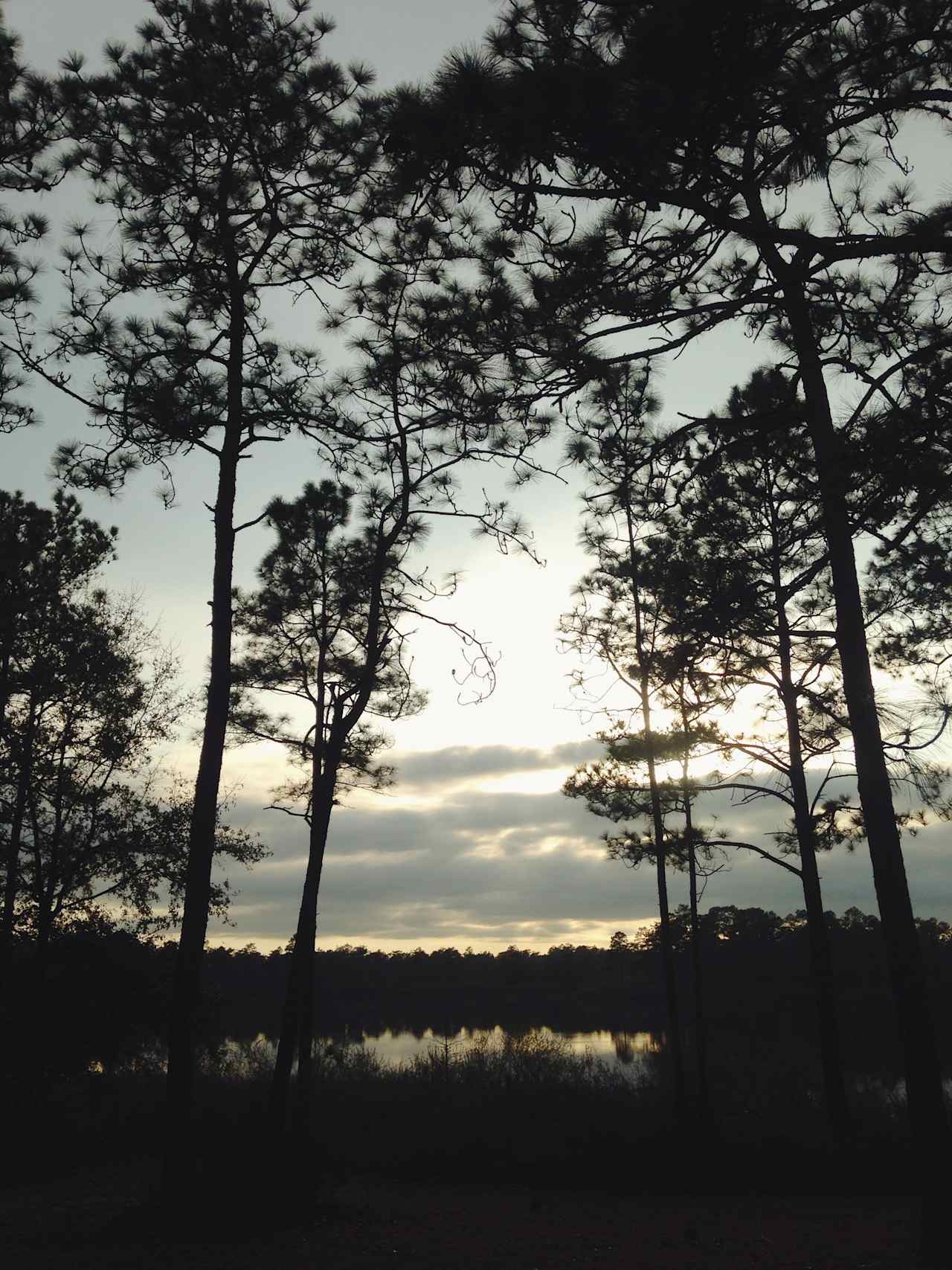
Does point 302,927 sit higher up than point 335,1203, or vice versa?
point 302,927

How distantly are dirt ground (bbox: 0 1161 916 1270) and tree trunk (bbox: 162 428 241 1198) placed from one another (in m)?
0.85

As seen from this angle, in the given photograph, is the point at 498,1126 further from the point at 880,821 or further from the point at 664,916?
the point at 880,821

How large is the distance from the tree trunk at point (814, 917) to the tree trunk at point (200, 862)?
6440mm

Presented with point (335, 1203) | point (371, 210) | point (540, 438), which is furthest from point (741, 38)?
point (335, 1203)

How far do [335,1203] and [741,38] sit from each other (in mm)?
11552

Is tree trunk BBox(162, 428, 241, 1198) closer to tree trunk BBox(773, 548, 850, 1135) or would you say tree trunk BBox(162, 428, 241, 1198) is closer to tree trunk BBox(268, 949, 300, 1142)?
tree trunk BBox(268, 949, 300, 1142)

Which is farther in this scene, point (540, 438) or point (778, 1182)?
point (778, 1182)

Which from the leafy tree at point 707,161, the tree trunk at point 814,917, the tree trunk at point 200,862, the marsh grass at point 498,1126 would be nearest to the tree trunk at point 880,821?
the leafy tree at point 707,161

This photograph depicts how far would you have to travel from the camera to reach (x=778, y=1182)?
11.7m

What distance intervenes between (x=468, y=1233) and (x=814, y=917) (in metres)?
6.03

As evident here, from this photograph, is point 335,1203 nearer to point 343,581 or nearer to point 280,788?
point 280,788

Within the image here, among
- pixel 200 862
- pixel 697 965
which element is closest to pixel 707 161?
pixel 200 862

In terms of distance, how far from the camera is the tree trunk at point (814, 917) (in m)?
11.1

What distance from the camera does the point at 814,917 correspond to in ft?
38.0
